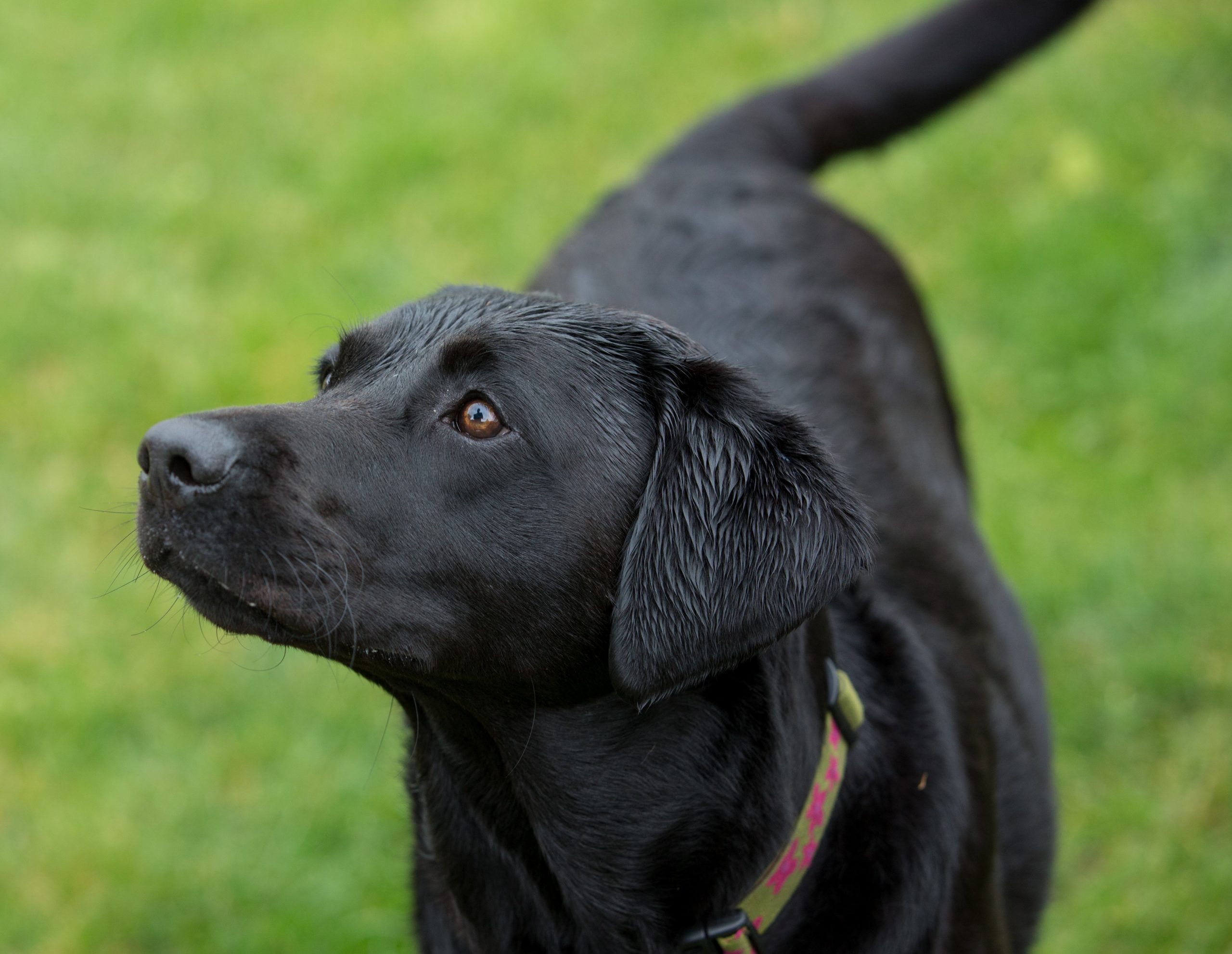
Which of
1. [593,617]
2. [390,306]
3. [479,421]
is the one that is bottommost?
[390,306]

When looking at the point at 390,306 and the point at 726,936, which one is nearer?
the point at 726,936

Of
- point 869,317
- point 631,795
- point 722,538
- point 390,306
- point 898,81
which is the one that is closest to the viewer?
point 722,538

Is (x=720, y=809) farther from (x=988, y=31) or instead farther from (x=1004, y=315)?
(x=1004, y=315)

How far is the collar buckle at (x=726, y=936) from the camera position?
2037 millimetres

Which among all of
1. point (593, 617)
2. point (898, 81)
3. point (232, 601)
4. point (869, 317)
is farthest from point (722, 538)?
point (898, 81)

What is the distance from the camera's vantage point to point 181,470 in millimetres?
1850

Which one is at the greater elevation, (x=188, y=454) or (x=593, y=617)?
(x=188, y=454)

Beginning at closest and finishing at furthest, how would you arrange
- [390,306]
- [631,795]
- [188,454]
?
[188,454], [631,795], [390,306]

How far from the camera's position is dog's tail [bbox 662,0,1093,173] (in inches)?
150

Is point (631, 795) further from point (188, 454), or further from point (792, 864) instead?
point (188, 454)

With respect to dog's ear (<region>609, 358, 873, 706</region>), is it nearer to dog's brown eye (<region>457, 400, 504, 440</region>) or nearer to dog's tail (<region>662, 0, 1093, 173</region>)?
dog's brown eye (<region>457, 400, 504, 440</region>)

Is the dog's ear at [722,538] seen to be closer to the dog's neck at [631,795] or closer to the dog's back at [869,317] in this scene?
the dog's neck at [631,795]

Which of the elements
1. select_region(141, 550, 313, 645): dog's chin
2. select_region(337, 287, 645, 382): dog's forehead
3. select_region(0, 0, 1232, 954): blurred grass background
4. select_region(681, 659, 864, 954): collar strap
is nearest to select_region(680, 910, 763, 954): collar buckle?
select_region(681, 659, 864, 954): collar strap

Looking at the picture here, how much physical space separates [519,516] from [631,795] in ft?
1.68
